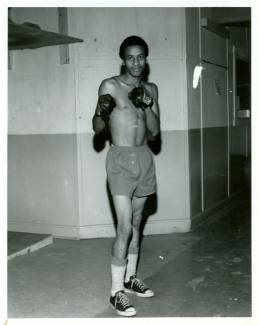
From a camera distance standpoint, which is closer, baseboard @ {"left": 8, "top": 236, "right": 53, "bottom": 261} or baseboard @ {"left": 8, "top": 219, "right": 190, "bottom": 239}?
baseboard @ {"left": 8, "top": 236, "right": 53, "bottom": 261}

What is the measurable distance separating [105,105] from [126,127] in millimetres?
291

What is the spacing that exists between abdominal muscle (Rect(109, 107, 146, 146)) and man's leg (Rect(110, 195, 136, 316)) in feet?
1.56

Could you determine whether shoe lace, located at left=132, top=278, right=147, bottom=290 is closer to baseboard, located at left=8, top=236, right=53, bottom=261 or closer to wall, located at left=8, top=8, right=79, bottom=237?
baseboard, located at left=8, top=236, right=53, bottom=261

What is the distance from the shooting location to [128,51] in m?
3.68

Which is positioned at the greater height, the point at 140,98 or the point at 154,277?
the point at 140,98

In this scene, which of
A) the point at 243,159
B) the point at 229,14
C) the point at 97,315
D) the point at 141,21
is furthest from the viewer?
the point at 243,159

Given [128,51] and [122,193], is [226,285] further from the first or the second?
[128,51]

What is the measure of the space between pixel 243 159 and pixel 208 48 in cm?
288

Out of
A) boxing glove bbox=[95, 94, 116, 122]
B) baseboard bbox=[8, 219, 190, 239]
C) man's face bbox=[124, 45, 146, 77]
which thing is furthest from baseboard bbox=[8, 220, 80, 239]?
man's face bbox=[124, 45, 146, 77]

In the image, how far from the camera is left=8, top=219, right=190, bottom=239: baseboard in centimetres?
581

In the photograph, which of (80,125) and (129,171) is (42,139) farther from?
(129,171)

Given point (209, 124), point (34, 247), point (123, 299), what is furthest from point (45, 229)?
point (209, 124)

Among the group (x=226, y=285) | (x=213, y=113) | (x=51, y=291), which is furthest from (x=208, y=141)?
(x=51, y=291)

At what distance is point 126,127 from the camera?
3.78 meters
